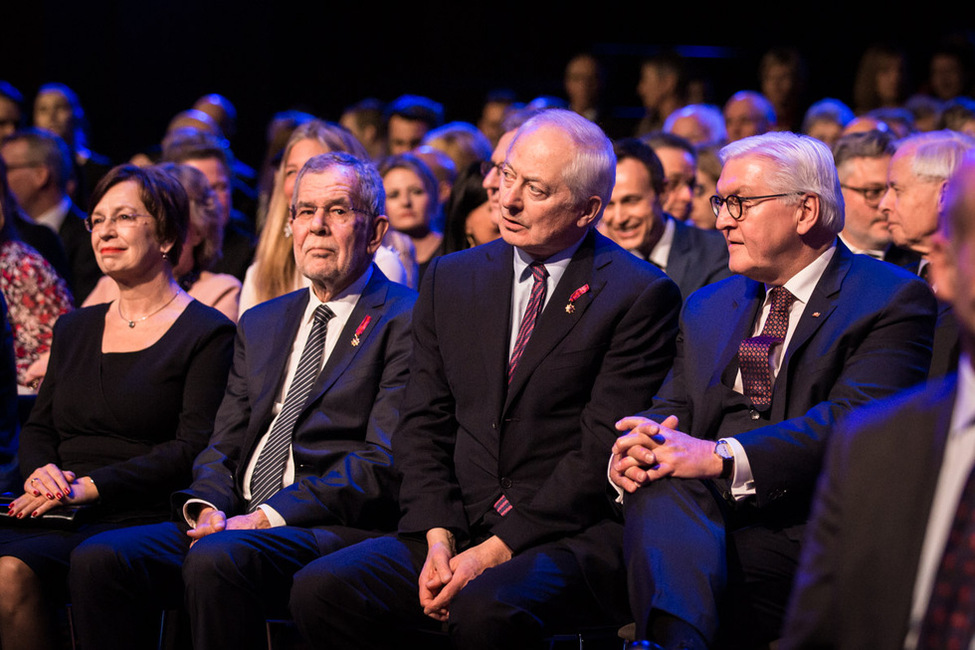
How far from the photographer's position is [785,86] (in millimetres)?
7352

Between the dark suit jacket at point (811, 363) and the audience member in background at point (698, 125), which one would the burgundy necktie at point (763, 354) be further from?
the audience member in background at point (698, 125)

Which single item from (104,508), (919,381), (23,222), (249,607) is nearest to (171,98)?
(23,222)

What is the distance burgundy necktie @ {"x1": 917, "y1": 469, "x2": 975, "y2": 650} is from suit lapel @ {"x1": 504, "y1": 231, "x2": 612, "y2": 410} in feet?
5.30

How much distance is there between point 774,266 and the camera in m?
2.86

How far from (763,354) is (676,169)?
233 cm

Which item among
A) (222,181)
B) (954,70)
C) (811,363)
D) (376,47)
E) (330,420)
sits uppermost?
(376,47)

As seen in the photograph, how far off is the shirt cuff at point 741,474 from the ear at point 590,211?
33.1 inches

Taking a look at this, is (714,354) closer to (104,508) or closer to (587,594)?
Answer: (587,594)

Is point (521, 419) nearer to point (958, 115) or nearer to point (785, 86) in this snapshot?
point (958, 115)

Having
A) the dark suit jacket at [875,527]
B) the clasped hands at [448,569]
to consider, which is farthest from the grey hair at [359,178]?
the dark suit jacket at [875,527]

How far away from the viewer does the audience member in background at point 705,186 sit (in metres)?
5.34

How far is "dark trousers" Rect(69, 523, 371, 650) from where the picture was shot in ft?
9.49

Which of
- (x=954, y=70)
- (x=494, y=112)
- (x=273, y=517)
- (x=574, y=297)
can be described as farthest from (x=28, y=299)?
(x=954, y=70)

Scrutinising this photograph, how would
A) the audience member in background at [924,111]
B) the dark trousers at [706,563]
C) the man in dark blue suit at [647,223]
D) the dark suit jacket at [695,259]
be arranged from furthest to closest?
the audience member in background at [924,111]
the man in dark blue suit at [647,223]
the dark suit jacket at [695,259]
the dark trousers at [706,563]
